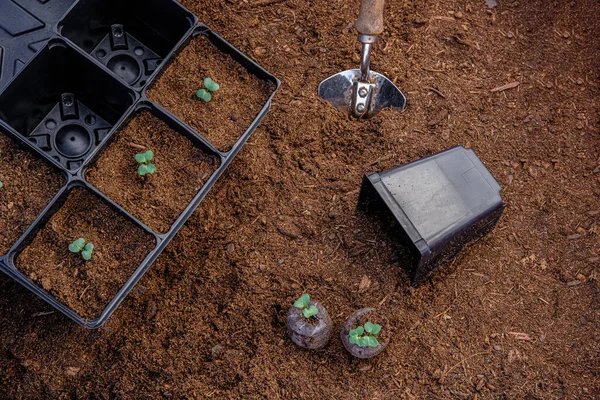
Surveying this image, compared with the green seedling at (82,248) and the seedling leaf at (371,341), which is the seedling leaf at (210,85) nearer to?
the green seedling at (82,248)

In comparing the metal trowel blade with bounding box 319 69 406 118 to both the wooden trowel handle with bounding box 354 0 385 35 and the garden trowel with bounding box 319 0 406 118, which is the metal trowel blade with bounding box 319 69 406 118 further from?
the wooden trowel handle with bounding box 354 0 385 35

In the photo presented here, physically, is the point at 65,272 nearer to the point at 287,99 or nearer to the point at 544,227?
the point at 287,99

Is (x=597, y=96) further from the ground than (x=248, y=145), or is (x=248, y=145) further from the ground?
(x=597, y=96)

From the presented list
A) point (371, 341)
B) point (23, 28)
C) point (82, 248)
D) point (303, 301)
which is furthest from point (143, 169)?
point (371, 341)

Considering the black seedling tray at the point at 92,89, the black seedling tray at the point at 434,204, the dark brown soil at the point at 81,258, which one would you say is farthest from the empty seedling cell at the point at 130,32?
the black seedling tray at the point at 434,204

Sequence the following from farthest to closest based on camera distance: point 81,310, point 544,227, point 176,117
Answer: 1. point 544,227
2. point 176,117
3. point 81,310

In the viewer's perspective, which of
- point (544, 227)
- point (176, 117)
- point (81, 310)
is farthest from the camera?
point (544, 227)

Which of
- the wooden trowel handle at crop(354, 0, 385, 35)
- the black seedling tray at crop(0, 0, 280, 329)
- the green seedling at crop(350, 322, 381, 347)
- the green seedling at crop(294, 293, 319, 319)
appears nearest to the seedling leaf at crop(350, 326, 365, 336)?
the green seedling at crop(350, 322, 381, 347)

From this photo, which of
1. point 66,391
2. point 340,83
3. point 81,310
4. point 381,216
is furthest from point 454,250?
point 66,391
